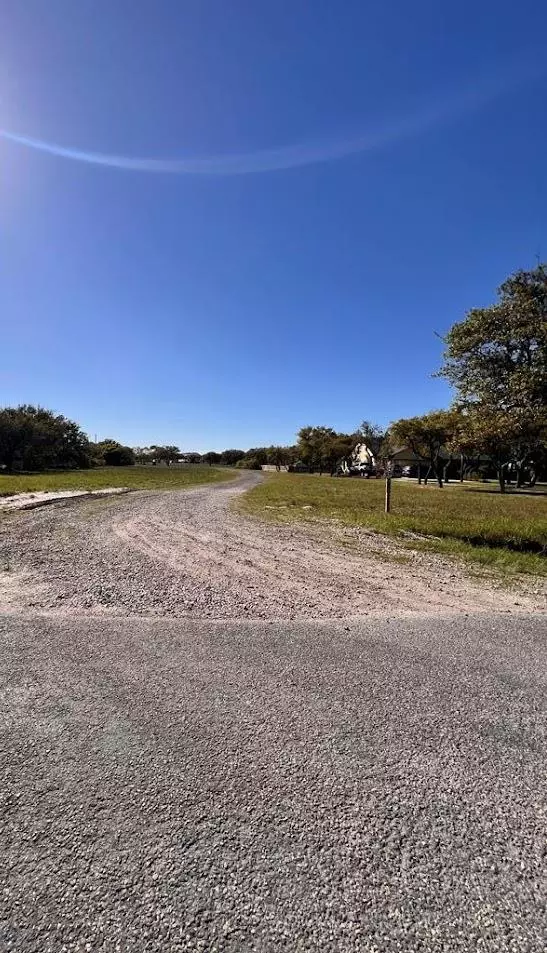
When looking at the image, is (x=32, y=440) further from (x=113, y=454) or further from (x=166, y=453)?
(x=166, y=453)

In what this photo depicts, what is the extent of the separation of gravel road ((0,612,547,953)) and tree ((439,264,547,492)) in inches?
380

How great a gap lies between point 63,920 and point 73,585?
4692 millimetres

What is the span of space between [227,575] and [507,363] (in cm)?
1064

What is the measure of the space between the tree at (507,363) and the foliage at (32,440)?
178 ft

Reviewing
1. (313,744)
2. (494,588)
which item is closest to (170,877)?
(313,744)

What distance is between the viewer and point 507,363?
486 inches

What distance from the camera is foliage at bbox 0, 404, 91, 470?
5297cm

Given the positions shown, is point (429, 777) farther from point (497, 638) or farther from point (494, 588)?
point (494, 588)

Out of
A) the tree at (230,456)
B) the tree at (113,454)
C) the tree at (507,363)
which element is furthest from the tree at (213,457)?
the tree at (507,363)

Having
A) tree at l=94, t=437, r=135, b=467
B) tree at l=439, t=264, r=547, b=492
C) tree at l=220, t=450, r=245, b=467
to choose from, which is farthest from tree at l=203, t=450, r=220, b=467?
tree at l=439, t=264, r=547, b=492

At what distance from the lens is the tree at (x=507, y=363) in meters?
11.2

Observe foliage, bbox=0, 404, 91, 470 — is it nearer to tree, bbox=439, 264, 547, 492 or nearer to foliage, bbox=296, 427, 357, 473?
foliage, bbox=296, 427, 357, 473

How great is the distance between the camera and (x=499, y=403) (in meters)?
12.4

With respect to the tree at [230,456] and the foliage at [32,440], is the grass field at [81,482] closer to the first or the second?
the foliage at [32,440]
